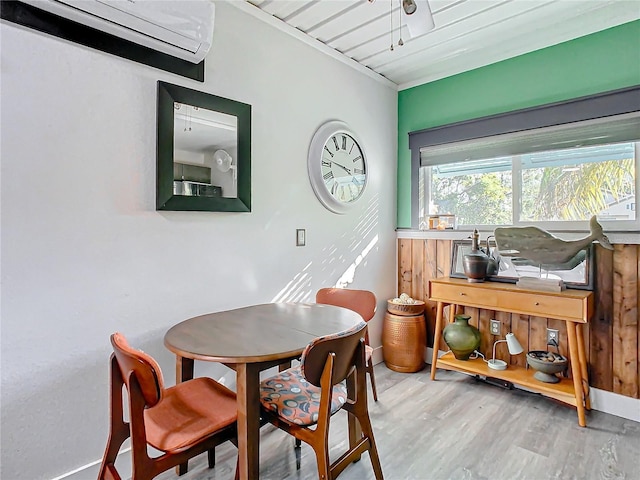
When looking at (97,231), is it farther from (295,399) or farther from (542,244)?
(542,244)

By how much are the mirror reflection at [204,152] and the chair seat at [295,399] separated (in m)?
1.09

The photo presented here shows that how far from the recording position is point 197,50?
1.84m

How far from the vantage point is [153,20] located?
5.32ft

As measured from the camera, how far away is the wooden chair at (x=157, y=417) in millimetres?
1192

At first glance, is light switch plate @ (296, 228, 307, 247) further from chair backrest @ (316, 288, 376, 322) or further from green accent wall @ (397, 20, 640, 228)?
green accent wall @ (397, 20, 640, 228)

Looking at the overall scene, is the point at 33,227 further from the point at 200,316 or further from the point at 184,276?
the point at 200,316

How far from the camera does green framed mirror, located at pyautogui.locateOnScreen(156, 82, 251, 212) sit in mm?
1872

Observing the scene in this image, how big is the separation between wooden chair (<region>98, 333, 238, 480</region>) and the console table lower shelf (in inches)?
76.0

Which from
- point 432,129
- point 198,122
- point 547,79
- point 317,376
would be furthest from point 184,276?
point 547,79

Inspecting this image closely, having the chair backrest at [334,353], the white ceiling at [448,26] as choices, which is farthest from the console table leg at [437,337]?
the white ceiling at [448,26]

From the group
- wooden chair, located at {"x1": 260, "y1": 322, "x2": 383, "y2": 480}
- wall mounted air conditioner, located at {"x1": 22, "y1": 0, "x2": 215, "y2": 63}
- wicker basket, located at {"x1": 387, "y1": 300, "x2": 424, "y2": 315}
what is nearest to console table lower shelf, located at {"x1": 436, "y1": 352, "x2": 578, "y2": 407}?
wicker basket, located at {"x1": 387, "y1": 300, "x2": 424, "y2": 315}

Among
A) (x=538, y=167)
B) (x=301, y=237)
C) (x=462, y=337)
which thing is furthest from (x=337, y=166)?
(x=462, y=337)

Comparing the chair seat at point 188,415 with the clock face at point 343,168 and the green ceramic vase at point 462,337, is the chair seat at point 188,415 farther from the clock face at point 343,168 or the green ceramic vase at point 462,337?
the green ceramic vase at point 462,337

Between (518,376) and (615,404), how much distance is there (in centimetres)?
58
